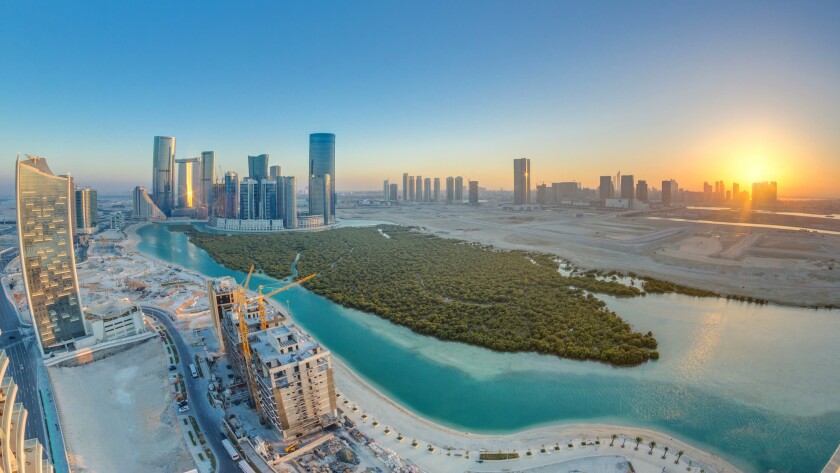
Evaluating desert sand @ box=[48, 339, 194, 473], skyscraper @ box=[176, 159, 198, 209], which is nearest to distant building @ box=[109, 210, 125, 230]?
skyscraper @ box=[176, 159, 198, 209]

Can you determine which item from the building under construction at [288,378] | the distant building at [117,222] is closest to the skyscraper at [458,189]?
the distant building at [117,222]

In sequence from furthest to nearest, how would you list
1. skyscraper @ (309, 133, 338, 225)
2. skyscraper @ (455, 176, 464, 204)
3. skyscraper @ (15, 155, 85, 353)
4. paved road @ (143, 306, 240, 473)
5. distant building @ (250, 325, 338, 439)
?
skyscraper @ (455, 176, 464, 204), skyscraper @ (309, 133, 338, 225), skyscraper @ (15, 155, 85, 353), distant building @ (250, 325, 338, 439), paved road @ (143, 306, 240, 473)

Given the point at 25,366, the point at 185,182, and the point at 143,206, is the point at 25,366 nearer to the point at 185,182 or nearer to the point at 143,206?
the point at 143,206

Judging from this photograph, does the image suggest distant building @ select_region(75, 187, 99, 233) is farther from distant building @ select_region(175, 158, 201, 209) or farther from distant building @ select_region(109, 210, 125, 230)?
distant building @ select_region(175, 158, 201, 209)

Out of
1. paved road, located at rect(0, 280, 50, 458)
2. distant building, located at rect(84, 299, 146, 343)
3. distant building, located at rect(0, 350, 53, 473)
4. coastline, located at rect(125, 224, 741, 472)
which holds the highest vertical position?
distant building, located at rect(0, 350, 53, 473)

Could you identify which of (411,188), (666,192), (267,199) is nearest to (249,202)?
(267,199)

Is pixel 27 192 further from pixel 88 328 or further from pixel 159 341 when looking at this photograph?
pixel 159 341

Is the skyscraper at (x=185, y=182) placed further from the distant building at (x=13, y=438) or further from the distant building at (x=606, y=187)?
the distant building at (x=606, y=187)
